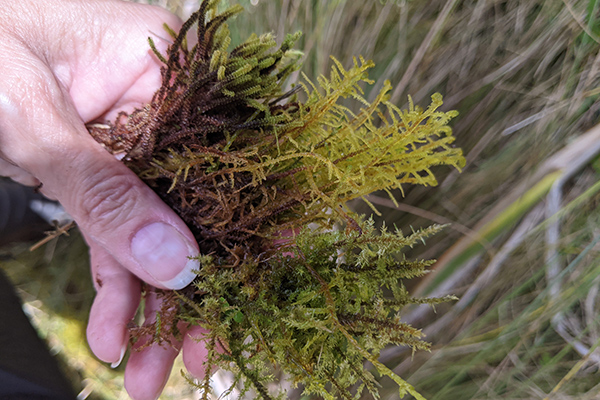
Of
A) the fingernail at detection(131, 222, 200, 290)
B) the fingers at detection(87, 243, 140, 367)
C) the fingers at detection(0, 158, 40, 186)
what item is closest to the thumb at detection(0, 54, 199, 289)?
the fingernail at detection(131, 222, 200, 290)

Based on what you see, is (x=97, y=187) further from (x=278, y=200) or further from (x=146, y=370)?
(x=146, y=370)

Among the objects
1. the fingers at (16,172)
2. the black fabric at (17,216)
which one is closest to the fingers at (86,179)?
the fingers at (16,172)

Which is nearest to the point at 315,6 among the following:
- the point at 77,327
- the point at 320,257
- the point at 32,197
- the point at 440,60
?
the point at 440,60

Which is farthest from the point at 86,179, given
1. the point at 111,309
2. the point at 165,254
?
the point at 111,309

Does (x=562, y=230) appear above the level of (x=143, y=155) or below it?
above

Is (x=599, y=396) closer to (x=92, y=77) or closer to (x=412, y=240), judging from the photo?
(x=412, y=240)

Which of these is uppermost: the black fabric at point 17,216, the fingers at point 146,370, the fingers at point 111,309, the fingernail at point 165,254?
the fingernail at point 165,254

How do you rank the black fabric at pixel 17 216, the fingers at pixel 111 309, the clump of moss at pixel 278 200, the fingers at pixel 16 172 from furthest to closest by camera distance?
the black fabric at pixel 17 216
the fingers at pixel 16 172
the fingers at pixel 111 309
the clump of moss at pixel 278 200


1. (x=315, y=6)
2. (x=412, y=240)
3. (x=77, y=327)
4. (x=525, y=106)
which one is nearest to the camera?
(x=412, y=240)

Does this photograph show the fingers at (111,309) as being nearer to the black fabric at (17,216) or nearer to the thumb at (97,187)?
the thumb at (97,187)
